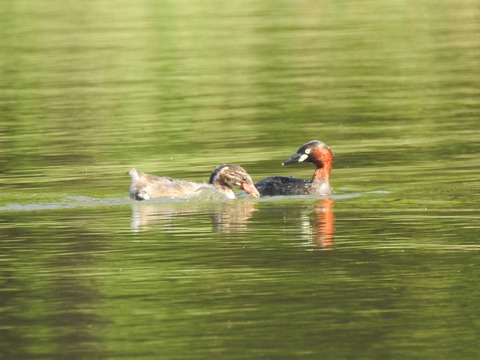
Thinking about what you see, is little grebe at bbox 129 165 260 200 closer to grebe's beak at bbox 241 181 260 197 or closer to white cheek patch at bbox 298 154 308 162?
grebe's beak at bbox 241 181 260 197

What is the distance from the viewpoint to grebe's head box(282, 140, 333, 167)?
1772cm

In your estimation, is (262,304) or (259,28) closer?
(262,304)

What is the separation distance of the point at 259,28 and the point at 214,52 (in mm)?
6617

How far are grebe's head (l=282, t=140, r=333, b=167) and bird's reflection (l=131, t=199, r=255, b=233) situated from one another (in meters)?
1.13

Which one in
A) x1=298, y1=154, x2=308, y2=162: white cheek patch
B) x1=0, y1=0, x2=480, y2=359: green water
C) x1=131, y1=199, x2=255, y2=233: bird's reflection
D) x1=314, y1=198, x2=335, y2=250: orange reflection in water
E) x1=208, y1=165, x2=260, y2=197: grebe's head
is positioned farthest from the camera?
x1=298, y1=154, x2=308, y2=162: white cheek patch

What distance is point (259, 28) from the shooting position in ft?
148

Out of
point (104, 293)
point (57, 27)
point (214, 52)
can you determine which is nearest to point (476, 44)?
point (214, 52)

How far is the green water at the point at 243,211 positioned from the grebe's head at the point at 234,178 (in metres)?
0.16

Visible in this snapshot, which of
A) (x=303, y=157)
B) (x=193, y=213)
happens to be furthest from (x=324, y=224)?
(x=303, y=157)

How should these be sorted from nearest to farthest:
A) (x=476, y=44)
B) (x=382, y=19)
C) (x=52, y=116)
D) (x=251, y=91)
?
(x=52, y=116), (x=251, y=91), (x=476, y=44), (x=382, y=19)

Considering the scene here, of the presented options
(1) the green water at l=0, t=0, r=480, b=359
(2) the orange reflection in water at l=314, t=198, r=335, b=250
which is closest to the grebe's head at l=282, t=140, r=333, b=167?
(1) the green water at l=0, t=0, r=480, b=359

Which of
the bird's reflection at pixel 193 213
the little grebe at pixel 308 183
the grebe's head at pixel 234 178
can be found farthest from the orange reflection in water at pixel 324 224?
the grebe's head at pixel 234 178

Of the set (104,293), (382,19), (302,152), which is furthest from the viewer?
(382,19)

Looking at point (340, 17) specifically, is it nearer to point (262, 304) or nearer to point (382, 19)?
point (382, 19)
